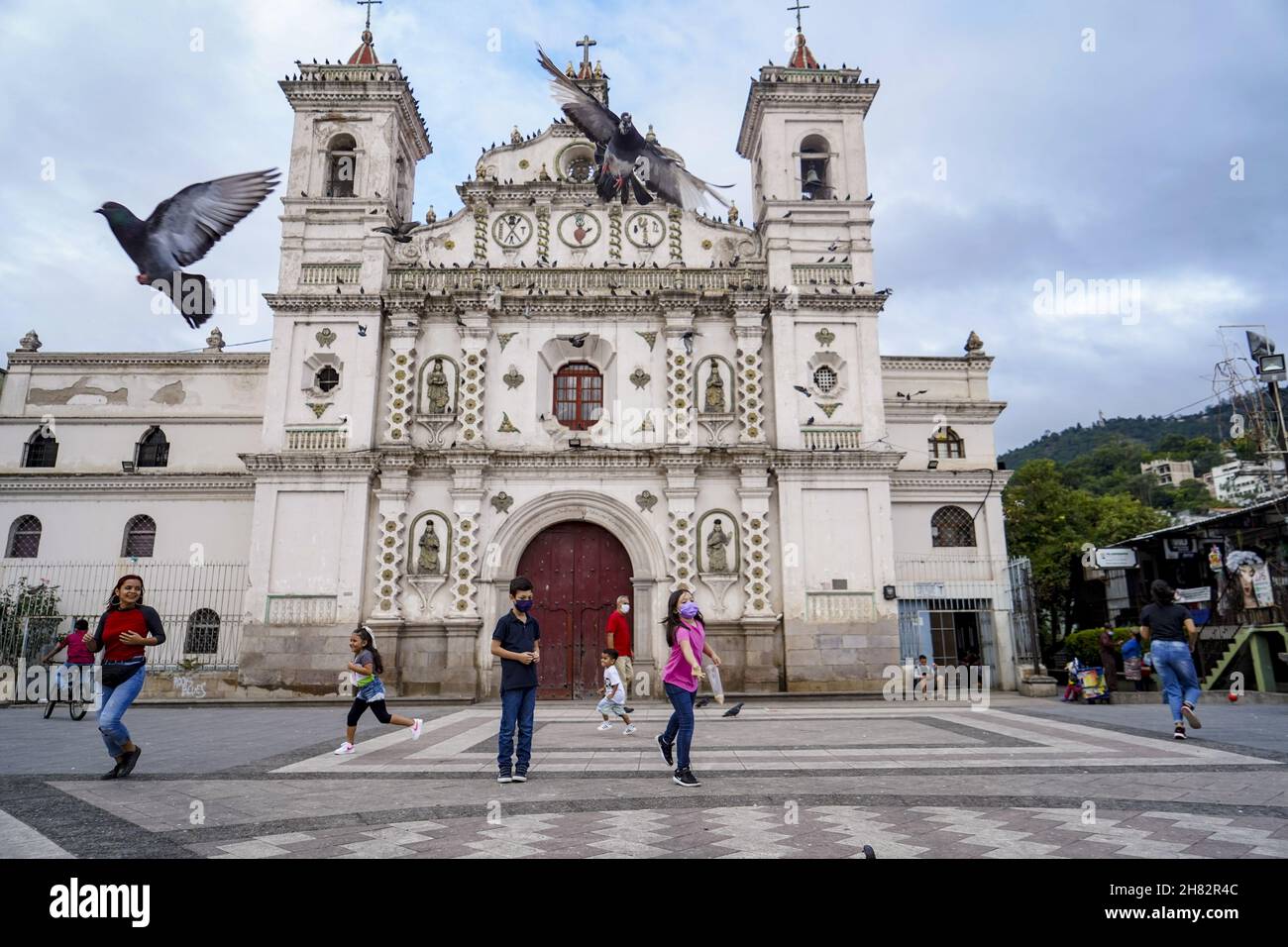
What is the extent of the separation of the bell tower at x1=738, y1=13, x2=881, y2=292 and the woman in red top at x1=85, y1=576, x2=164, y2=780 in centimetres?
1682

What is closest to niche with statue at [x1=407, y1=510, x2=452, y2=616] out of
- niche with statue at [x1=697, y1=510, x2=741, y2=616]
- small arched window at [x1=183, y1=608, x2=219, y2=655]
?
small arched window at [x1=183, y1=608, x2=219, y2=655]

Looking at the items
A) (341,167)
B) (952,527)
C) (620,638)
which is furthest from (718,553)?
(341,167)

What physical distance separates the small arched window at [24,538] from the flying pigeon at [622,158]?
18102mm

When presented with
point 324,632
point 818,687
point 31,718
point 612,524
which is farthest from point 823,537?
point 31,718

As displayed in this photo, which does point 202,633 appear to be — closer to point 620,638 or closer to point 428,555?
point 428,555

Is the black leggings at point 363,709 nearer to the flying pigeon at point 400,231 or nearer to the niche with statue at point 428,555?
the niche with statue at point 428,555

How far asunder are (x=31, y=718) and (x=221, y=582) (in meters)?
6.12

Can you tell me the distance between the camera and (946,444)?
23344 mm

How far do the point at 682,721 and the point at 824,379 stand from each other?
1476 centimetres

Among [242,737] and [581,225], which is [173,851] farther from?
[581,225]

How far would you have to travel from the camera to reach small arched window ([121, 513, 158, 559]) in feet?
71.2

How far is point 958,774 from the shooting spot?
7453 mm

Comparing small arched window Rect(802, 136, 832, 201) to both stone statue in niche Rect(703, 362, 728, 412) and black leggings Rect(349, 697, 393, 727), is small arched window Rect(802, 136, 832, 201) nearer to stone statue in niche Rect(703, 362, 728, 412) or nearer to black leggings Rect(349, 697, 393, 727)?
stone statue in niche Rect(703, 362, 728, 412)

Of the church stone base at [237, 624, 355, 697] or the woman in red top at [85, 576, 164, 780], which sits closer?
the woman in red top at [85, 576, 164, 780]
